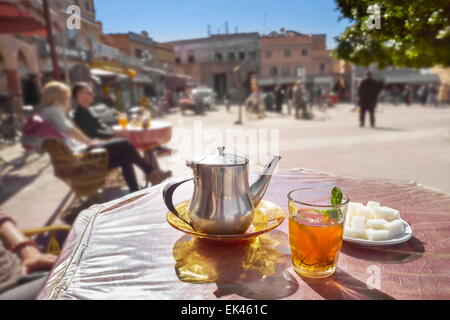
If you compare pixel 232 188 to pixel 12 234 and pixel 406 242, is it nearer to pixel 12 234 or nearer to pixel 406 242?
pixel 406 242

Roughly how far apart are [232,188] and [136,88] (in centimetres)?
2276

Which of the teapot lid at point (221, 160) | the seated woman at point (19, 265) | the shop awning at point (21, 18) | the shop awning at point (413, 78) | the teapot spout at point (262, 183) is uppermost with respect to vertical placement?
the shop awning at point (413, 78)

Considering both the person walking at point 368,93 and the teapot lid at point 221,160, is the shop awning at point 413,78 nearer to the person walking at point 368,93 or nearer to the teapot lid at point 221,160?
the person walking at point 368,93

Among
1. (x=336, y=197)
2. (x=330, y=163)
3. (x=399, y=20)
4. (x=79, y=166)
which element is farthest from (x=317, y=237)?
(x=330, y=163)

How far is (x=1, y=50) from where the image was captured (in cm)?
958

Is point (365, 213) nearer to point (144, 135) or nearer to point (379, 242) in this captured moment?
point (379, 242)

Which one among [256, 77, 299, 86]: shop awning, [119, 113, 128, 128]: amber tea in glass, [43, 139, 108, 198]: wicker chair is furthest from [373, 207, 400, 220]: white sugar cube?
[256, 77, 299, 86]: shop awning

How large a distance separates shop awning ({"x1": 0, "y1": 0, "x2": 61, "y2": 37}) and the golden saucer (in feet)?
10.9

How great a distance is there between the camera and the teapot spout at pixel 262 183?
0.86 metres

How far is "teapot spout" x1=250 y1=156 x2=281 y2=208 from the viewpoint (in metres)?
0.86

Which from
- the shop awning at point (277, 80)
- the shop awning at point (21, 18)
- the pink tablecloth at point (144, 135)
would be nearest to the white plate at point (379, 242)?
the pink tablecloth at point (144, 135)

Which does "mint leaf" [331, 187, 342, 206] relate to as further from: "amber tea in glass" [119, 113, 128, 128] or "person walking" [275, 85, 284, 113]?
"person walking" [275, 85, 284, 113]

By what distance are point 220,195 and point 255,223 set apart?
0.16 m

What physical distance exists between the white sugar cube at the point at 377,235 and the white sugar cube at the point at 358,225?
0.05 feet
